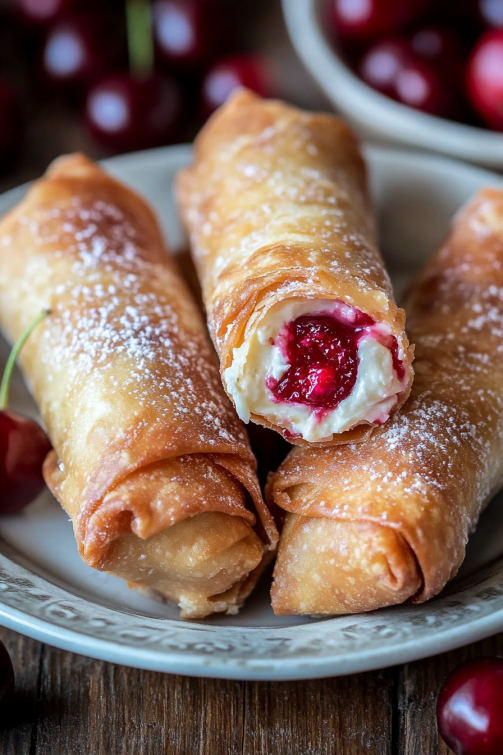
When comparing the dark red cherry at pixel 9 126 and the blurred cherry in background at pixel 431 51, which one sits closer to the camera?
the blurred cherry in background at pixel 431 51

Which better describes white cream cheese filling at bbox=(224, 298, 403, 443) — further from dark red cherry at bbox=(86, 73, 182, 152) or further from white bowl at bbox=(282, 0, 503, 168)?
dark red cherry at bbox=(86, 73, 182, 152)

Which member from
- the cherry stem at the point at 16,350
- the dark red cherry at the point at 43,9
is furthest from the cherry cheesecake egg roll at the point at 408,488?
the dark red cherry at the point at 43,9

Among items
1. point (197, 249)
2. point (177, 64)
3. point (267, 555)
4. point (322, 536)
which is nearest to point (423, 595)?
point (322, 536)

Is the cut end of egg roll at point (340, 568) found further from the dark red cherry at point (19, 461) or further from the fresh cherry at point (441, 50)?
the fresh cherry at point (441, 50)

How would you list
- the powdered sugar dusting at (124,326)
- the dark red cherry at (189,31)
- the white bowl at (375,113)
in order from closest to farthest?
the powdered sugar dusting at (124,326) < the white bowl at (375,113) < the dark red cherry at (189,31)

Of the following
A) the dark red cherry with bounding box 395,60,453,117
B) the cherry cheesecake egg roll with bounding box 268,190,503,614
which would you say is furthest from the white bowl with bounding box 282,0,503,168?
the cherry cheesecake egg roll with bounding box 268,190,503,614

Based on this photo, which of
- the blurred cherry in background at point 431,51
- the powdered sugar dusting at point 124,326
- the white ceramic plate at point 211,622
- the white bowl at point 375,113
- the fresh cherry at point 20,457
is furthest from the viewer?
the blurred cherry in background at point 431,51
